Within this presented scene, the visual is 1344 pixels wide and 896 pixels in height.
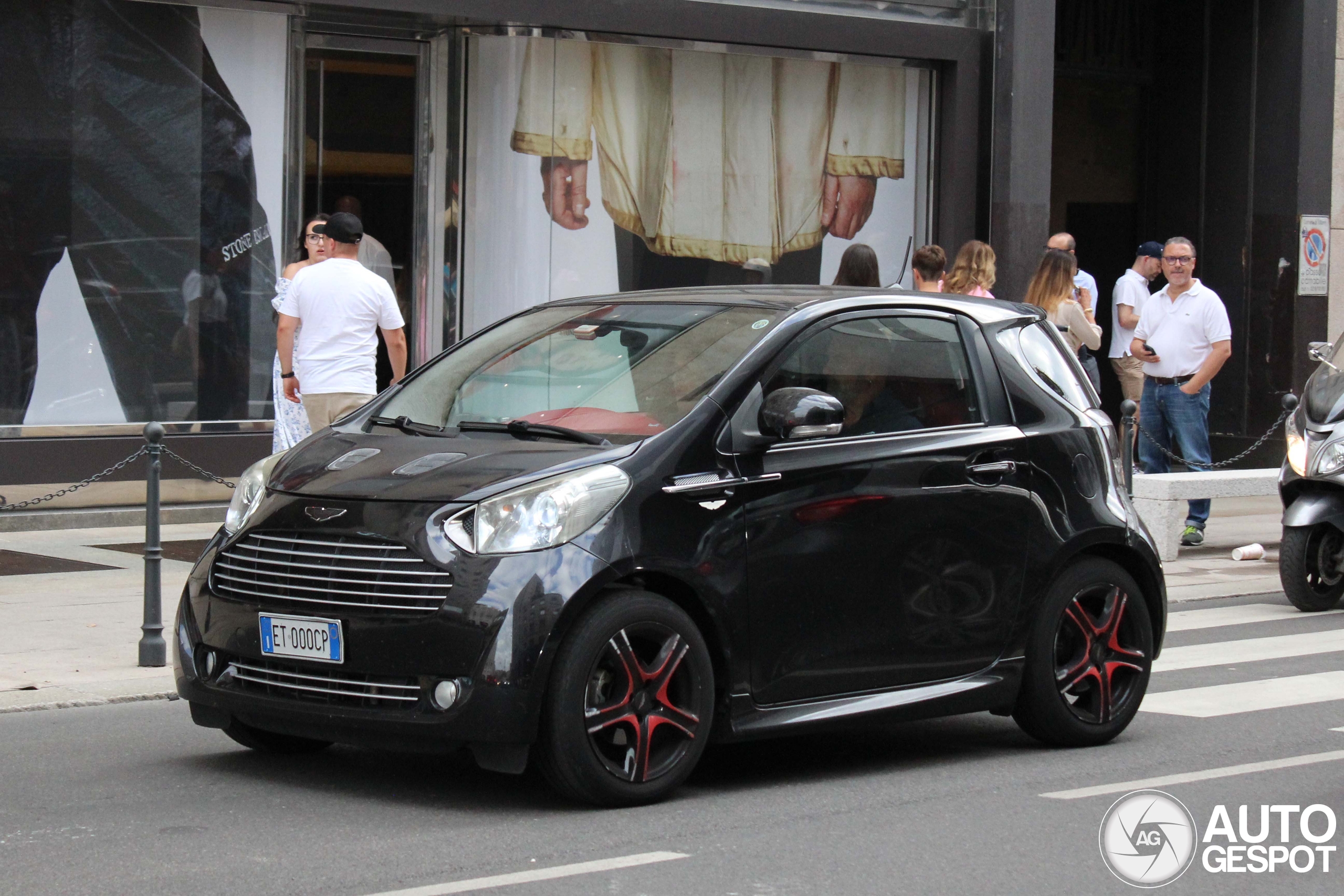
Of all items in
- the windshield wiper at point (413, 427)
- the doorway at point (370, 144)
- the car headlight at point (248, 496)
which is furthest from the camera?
the doorway at point (370, 144)

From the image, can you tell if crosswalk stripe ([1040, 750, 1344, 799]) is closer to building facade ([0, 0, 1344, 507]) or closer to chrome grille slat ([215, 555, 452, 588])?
chrome grille slat ([215, 555, 452, 588])

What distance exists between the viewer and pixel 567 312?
7168mm

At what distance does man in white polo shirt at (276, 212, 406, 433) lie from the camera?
10.9 metres

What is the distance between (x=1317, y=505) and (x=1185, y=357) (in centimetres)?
311

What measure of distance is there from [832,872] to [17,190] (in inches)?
388

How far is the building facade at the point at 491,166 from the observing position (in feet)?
44.2

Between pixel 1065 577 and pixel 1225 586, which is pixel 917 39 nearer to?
pixel 1225 586

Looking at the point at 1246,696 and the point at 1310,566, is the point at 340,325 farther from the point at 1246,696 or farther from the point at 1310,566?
the point at 1310,566

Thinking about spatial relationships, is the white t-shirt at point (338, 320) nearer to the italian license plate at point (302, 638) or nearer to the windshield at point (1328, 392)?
the italian license plate at point (302, 638)

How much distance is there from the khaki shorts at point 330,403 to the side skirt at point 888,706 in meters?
5.17

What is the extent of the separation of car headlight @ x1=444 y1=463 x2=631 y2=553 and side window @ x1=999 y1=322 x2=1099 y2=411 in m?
2.07

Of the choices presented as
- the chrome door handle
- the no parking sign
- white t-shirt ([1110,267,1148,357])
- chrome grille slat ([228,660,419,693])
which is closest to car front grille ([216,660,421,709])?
chrome grille slat ([228,660,419,693])

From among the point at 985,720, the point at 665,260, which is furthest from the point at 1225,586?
the point at 665,260

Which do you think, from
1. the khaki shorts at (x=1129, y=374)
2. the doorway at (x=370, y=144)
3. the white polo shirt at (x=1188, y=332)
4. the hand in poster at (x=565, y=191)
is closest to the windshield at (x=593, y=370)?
the white polo shirt at (x=1188, y=332)
